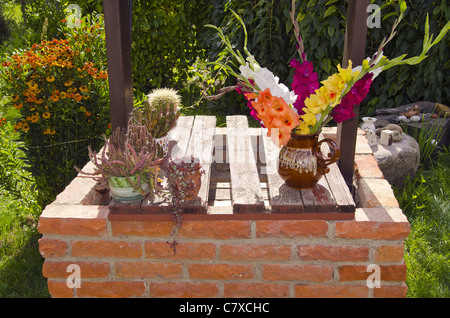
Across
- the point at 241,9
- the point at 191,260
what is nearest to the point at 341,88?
the point at 191,260

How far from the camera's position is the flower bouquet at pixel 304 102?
2244mm

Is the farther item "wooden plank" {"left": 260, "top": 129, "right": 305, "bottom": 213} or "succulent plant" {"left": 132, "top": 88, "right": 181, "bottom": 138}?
"succulent plant" {"left": 132, "top": 88, "right": 181, "bottom": 138}

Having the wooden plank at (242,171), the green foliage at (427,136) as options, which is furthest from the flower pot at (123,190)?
the green foliage at (427,136)

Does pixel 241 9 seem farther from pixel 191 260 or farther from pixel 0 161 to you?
pixel 191 260

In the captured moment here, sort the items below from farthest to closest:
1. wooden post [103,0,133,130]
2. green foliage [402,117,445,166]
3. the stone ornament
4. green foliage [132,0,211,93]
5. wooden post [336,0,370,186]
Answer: green foliage [132,0,211,93]
green foliage [402,117,445,166]
the stone ornament
wooden post [103,0,133,130]
wooden post [336,0,370,186]

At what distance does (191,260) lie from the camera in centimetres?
241

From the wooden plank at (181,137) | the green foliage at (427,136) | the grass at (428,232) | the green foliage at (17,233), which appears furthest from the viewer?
the green foliage at (427,136)

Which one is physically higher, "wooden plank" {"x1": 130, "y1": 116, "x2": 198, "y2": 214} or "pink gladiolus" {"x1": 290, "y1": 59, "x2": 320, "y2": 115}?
"pink gladiolus" {"x1": 290, "y1": 59, "x2": 320, "y2": 115}

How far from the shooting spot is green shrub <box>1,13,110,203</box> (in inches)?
130

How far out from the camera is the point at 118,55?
2648mm

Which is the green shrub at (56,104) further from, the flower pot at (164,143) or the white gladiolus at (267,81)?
the white gladiolus at (267,81)

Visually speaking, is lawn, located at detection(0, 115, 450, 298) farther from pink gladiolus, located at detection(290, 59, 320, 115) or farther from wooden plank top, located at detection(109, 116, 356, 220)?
pink gladiolus, located at detection(290, 59, 320, 115)

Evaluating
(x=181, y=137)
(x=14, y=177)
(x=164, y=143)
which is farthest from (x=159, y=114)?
(x=14, y=177)

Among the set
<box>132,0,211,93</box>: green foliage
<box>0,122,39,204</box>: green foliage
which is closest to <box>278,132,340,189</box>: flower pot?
<box>0,122,39,204</box>: green foliage
